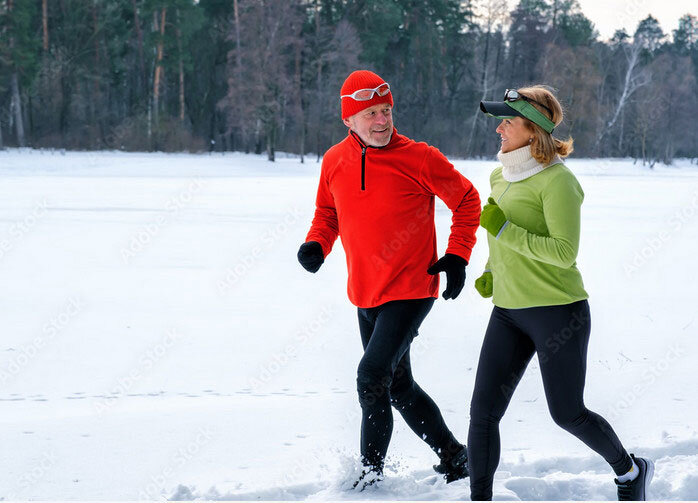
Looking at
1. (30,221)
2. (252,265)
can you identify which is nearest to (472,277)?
(252,265)

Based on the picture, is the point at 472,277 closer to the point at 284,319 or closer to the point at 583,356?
the point at 284,319

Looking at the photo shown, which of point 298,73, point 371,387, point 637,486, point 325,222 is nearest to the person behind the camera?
point 637,486

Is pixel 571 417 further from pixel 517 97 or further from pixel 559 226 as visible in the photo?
pixel 517 97

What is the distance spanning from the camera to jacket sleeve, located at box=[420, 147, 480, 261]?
282 cm

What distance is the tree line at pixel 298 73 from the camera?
37.1 metres

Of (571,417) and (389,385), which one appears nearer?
(571,417)

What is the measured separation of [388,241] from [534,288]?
597 mm

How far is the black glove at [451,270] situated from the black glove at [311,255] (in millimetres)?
493

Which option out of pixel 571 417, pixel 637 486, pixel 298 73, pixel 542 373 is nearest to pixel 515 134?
pixel 542 373

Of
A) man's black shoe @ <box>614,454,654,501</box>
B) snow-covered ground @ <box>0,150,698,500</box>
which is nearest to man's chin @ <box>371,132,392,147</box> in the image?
snow-covered ground @ <box>0,150,698,500</box>

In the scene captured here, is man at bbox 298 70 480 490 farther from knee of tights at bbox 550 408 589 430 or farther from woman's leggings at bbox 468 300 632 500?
knee of tights at bbox 550 408 589 430

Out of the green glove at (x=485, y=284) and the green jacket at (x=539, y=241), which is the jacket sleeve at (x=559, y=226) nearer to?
the green jacket at (x=539, y=241)

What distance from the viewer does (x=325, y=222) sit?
3176mm

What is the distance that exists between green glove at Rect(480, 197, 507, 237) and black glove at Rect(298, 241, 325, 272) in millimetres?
809
